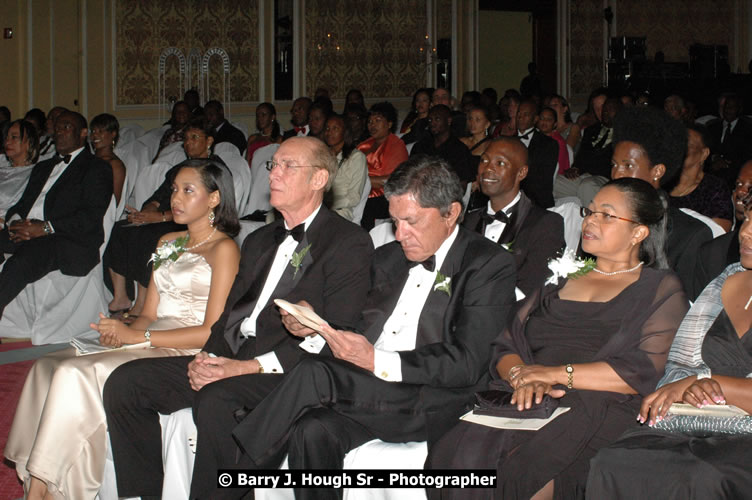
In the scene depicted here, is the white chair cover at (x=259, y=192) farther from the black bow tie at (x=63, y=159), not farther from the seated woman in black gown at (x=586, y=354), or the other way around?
the seated woman in black gown at (x=586, y=354)

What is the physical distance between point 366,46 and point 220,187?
10.4 meters

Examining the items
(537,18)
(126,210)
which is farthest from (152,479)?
(537,18)

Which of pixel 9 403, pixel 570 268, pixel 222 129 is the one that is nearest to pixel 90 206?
pixel 9 403

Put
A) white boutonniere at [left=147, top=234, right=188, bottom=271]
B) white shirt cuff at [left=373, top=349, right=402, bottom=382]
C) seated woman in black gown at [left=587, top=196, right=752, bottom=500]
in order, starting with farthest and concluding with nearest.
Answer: white boutonniere at [left=147, top=234, right=188, bottom=271]
white shirt cuff at [left=373, top=349, right=402, bottom=382]
seated woman in black gown at [left=587, top=196, right=752, bottom=500]

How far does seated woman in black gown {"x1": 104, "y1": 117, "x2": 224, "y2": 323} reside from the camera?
6.18 m

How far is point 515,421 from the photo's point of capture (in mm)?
2713

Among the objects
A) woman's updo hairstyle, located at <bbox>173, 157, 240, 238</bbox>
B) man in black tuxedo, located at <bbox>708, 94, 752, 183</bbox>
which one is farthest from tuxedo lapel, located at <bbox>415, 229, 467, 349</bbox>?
man in black tuxedo, located at <bbox>708, 94, 752, 183</bbox>

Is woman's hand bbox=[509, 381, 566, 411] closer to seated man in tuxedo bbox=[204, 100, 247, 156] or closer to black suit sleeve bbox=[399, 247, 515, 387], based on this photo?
black suit sleeve bbox=[399, 247, 515, 387]

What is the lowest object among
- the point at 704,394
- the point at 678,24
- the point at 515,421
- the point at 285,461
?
the point at 285,461

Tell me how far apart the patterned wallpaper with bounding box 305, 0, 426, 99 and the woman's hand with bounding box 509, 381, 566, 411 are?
1108 centimetres

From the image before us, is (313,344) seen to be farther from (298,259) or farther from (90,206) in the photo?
(90,206)

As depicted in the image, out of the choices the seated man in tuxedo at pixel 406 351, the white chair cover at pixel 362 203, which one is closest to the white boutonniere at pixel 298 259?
the seated man in tuxedo at pixel 406 351

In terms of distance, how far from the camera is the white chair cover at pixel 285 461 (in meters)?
2.85

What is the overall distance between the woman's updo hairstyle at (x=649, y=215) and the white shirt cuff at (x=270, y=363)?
4.38 ft
